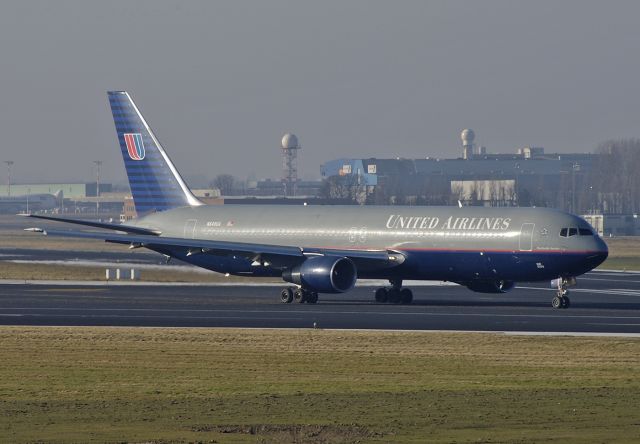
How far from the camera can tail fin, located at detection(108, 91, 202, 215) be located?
68.6 m

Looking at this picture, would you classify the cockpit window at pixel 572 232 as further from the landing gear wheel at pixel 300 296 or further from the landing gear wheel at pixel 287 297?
the landing gear wheel at pixel 287 297

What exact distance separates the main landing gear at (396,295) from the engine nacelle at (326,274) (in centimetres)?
281

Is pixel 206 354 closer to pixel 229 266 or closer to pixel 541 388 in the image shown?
pixel 541 388

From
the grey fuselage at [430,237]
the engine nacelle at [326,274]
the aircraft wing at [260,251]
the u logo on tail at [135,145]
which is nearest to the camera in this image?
the grey fuselage at [430,237]

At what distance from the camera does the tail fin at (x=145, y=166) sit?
68.6 meters

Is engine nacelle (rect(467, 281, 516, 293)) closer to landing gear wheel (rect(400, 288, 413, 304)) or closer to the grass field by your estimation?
landing gear wheel (rect(400, 288, 413, 304))

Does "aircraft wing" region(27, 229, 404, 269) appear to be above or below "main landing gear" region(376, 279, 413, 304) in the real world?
above

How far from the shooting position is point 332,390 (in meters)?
30.0

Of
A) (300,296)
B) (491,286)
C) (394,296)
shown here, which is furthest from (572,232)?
(300,296)

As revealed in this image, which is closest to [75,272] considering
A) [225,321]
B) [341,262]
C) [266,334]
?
[341,262]

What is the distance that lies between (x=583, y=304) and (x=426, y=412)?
1314 inches

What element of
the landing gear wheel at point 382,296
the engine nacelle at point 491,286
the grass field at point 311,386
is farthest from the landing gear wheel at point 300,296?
the grass field at point 311,386

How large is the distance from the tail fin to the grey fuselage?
3.14 metres

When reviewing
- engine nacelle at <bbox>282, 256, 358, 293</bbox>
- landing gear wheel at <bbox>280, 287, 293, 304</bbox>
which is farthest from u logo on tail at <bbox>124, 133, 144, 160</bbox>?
engine nacelle at <bbox>282, 256, 358, 293</bbox>
